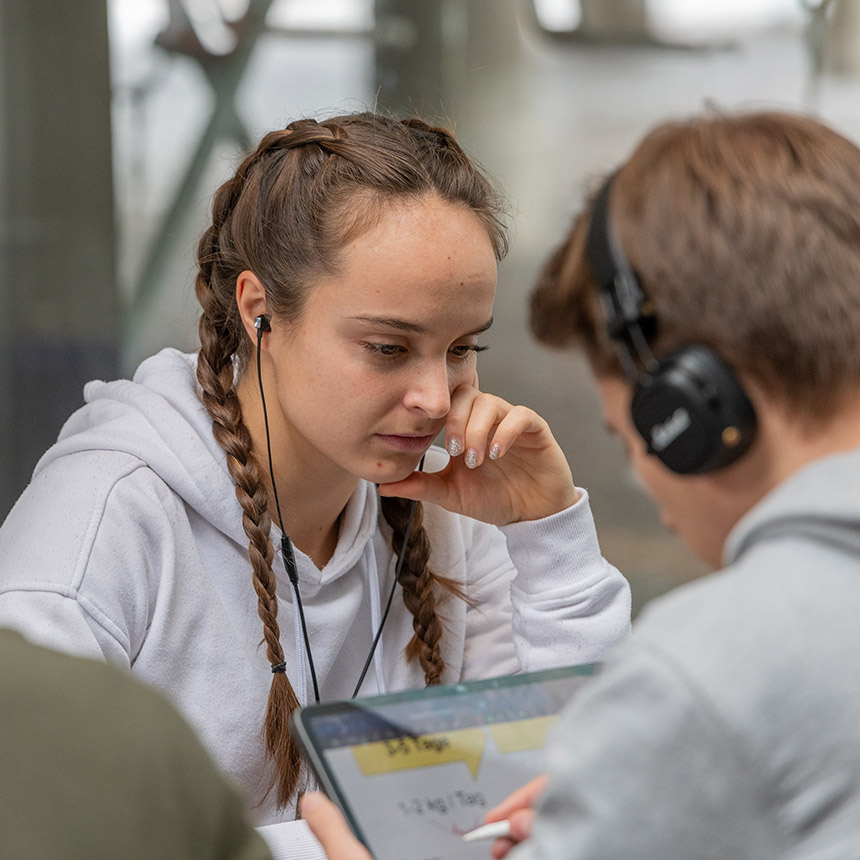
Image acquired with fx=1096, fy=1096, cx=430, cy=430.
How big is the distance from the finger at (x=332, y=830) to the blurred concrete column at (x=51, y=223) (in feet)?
5.69

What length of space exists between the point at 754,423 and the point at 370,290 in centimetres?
57

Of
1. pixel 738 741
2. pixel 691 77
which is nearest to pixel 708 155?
pixel 738 741

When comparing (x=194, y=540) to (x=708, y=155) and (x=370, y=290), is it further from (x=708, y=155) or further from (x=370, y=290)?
(x=708, y=155)

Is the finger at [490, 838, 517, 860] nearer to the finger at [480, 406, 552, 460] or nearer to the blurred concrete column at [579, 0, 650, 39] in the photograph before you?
the finger at [480, 406, 552, 460]

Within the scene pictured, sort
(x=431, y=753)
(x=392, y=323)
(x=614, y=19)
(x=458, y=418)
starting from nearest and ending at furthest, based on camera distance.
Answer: (x=431, y=753) < (x=392, y=323) < (x=458, y=418) < (x=614, y=19)

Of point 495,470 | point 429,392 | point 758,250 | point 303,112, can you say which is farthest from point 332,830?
point 303,112

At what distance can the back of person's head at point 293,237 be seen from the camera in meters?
1.18

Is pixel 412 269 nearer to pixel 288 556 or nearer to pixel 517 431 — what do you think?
pixel 517 431

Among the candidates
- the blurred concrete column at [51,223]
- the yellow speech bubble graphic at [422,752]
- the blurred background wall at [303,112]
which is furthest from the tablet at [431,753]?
the blurred concrete column at [51,223]

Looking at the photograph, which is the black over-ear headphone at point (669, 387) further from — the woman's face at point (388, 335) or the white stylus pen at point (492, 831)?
the woman's face at point (388, 335)

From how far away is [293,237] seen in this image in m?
1.21

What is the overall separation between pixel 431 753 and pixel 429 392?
1.60 feet

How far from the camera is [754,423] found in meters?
→ 0.65

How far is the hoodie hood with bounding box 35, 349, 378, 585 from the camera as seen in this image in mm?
1181
